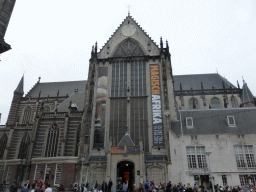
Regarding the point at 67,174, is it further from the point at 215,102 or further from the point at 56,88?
the point at 215,102

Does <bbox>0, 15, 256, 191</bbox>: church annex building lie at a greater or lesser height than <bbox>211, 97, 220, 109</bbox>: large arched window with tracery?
lesser

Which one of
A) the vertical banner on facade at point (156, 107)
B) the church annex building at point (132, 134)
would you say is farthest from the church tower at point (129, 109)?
the church annex building at point (132, 134)

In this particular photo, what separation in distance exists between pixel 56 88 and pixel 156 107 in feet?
101

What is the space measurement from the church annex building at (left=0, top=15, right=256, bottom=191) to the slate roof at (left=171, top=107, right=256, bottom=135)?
0.11 metres

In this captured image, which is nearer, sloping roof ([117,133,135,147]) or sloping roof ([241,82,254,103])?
sloping roof ([117,133,135,147])

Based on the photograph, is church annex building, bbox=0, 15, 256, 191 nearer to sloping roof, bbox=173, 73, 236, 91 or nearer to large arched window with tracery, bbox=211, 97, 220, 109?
large arched window with tracery, bbox=211, 97, 220, 109

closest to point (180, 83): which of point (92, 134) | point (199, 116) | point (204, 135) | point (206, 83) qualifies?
point (206, 83)

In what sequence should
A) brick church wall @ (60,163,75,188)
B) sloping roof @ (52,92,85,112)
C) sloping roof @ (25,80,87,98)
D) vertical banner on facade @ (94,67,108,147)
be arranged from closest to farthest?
1. brick church wall @ (60,163,75,188)
2. vertical banner on facade @ (94,67,108,147)
3. sloping roof @ (52,92,85,112)
4. sloping roof @ (25,80,87,98)

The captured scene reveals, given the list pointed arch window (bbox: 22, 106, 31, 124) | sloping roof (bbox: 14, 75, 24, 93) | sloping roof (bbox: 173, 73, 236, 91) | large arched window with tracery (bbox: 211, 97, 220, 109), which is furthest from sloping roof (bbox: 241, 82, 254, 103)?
sloping roof (bbox: 14, 75, 24, 93)

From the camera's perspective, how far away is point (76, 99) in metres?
38.8

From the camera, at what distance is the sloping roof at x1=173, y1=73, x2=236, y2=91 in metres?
45.6

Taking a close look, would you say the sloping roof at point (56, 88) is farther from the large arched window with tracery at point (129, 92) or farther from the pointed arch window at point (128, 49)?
the large arched window with tracery at point (129, 92)

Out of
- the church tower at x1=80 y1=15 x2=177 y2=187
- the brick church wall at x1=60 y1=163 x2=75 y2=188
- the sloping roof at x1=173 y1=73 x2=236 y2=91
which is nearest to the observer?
the church tower at x1=80 y1=15 x2=177 y2=187

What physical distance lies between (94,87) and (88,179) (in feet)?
41.1
